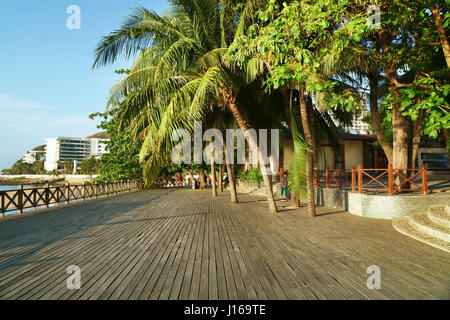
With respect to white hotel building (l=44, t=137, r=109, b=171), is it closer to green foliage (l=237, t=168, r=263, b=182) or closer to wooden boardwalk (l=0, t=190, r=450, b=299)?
green foliage (l=237, t=168, r=263, b=182)

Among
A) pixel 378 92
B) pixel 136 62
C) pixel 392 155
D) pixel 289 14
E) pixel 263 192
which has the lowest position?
pixel 263 192

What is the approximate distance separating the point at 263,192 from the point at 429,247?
10.7m

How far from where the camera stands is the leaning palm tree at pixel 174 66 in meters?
7.23

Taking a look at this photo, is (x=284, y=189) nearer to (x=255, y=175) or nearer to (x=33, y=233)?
(x=255, y=175)

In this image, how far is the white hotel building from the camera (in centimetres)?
13650

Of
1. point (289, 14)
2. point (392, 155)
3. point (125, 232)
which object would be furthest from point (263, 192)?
point (289, 14)

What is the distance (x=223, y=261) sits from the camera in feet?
12.7

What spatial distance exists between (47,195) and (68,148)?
15097 centimetres

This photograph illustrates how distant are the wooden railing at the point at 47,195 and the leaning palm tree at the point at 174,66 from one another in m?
4.96

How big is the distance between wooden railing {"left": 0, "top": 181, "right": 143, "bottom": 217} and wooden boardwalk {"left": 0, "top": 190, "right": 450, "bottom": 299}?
2.92 meters

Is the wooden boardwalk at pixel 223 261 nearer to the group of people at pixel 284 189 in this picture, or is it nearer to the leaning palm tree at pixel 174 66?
the leaning palm tree at pixel 174 66
